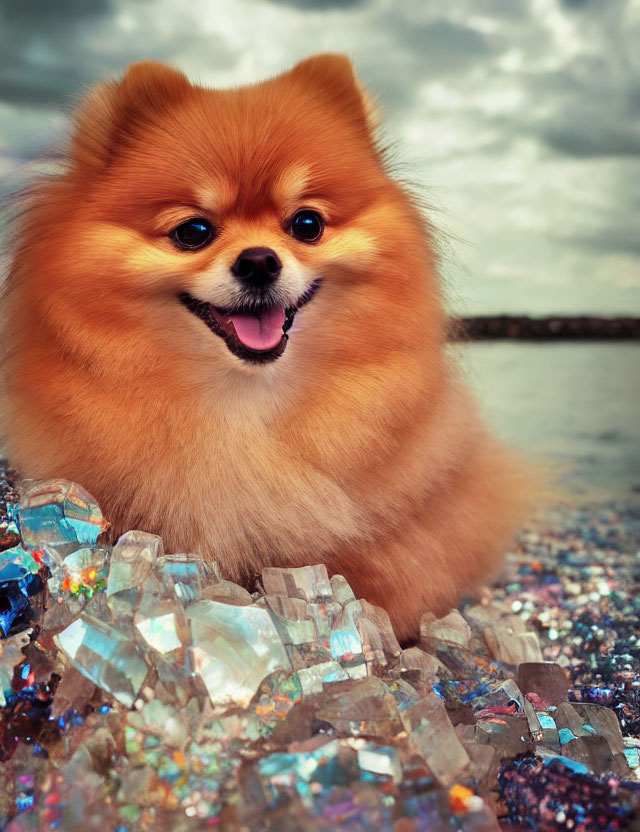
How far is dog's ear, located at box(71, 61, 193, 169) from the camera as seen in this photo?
196 centimetres

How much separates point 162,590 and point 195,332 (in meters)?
0.56

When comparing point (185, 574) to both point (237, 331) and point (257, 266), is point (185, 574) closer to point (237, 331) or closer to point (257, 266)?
point (237, 331)

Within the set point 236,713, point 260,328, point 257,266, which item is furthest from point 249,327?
point 236,713

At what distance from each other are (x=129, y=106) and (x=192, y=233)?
1.26 ft

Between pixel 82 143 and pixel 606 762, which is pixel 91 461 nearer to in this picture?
pixel 82 143

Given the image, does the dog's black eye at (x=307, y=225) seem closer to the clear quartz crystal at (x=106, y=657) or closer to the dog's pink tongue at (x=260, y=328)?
the dog's pink tongue at (x=260, y=328)

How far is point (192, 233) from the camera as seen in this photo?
1835 mm

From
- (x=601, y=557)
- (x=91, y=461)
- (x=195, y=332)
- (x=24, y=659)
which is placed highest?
(x=195, y=332)

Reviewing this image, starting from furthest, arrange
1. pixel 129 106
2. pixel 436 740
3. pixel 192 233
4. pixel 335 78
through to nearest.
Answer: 1. pixel 335 78
2. pixel 129 106
3. pixel 192 233
4. pixel 436 740

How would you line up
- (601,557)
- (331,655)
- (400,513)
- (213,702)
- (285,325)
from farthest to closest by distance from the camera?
(601,557) → (400,513) → (285,325) → (331,655) → (213,702)

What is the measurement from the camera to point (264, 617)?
1.72 meters

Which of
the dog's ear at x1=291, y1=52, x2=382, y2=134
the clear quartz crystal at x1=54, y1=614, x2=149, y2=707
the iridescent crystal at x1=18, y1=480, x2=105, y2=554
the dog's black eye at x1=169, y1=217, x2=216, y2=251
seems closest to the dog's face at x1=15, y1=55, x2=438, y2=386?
the dog's black eye at x1=169, y1=217, x2=216, y2=251

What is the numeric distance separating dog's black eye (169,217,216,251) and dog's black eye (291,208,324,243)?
19cm

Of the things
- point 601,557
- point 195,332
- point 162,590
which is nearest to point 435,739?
point 162,590
